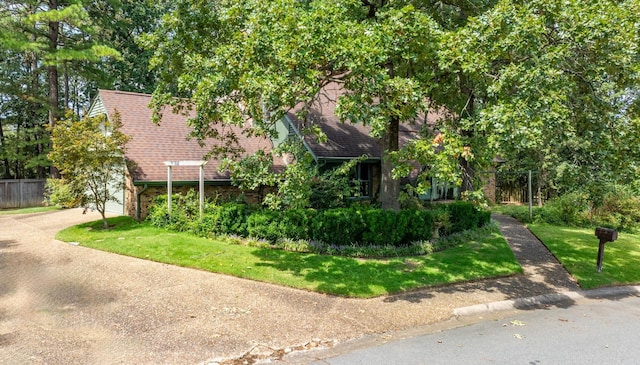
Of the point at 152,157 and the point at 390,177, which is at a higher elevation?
the point at 152,157

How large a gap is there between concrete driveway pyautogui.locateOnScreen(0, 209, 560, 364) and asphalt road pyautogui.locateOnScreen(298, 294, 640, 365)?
24.5 inches

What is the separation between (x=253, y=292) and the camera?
740 centimetres

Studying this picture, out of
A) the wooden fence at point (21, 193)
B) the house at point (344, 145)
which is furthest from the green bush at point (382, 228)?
the wooden fence at point (21, 193)

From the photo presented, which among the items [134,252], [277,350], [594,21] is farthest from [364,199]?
[277,350]

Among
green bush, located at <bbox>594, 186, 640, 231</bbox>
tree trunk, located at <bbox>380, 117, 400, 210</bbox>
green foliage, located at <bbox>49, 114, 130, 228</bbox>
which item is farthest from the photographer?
green bush, located at <bbox>594, 186, 640, 231</bbox>

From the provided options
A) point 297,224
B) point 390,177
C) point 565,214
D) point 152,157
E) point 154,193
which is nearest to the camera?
point 297,224

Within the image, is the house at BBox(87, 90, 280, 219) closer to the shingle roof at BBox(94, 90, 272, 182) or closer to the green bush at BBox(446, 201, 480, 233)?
the shingle roof at BBox(94, 90, 272, 182)

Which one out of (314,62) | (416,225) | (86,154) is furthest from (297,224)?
(86,154)

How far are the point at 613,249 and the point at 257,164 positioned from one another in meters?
11.1

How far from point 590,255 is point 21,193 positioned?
26.8m

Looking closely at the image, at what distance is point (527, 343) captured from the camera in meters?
5.59

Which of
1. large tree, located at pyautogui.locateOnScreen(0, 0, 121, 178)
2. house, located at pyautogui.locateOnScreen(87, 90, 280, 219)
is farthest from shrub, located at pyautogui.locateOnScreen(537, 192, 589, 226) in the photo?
A: large tree, located at pyautogui.locateOnScreen(0, 0, 121, 178)

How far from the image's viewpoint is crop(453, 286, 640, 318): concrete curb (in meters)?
6.99

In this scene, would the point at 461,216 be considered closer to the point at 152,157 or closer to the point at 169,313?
the point at 169,313
